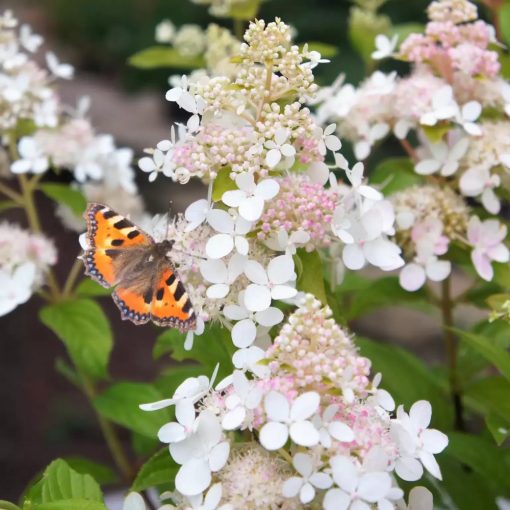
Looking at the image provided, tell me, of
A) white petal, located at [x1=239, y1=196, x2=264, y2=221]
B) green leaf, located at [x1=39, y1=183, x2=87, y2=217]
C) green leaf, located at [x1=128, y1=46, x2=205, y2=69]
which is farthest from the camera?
green leaf, located at [x1=128, y1=46, x2=205, y2=69]

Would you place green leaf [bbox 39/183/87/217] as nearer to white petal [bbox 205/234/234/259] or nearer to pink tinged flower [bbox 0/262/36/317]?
pink tinged flower [bbox 0/262/36/317]

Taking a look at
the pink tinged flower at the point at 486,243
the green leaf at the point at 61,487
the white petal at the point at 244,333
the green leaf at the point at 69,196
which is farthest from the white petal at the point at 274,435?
the green leaf at the point at 69,196

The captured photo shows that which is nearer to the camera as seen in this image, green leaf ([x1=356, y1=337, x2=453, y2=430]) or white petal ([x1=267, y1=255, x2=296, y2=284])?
white petal ([x1=267, y1=255, x2=296, y2=284])

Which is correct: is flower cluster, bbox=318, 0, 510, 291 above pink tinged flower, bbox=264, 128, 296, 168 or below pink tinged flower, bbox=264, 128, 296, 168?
below

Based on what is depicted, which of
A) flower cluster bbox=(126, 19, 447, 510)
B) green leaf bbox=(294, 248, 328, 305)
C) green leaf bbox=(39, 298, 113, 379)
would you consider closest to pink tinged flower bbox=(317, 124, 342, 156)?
flower cluster bbox=(126, 19, 447, 510)

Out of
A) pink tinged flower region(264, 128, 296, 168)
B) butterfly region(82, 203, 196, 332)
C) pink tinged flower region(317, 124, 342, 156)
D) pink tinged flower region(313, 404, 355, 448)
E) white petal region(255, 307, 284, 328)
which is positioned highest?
pink tinged flower region(264, 128, 296, 168)

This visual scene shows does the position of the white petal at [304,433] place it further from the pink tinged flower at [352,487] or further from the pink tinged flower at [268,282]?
the pink tinged flower at [268,282]

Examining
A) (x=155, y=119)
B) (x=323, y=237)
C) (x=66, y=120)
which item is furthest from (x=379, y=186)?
(x=155, y=119)

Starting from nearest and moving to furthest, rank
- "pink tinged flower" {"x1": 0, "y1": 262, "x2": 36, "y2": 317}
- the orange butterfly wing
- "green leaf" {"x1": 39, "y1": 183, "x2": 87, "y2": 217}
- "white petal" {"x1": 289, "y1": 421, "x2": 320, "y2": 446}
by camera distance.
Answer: "white petal" {"x1": 289, "y1": 421, "x2": 320, "y2": 446} → the orange butterfly wing → "pink tinged flower" {"x1": 0, "y1": 262, "x2": 36, "y2": 317} → "green leaf" {"x1": 39, "y1": 183, "x2": 87, "y2": 217}
